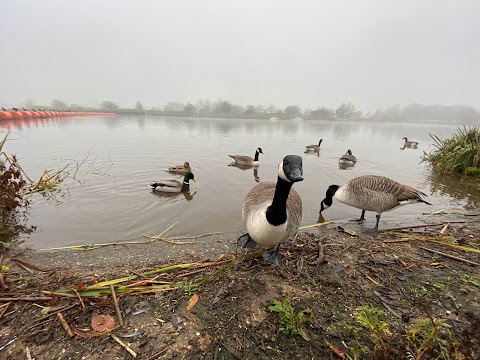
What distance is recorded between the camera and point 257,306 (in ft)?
10.1

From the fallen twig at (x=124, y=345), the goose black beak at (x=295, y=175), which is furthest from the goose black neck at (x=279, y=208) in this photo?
the fallen twig at (x=124, y=345)

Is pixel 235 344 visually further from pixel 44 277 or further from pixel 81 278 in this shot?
pixel 44 277

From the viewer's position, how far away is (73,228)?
6.57 metres

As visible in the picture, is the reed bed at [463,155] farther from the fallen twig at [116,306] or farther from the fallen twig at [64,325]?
the fallen twig at [64,325]

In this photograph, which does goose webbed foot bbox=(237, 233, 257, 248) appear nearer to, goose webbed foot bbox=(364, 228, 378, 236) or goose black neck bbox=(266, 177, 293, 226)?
goose black neck bbox=(266, 177, 293, 226)

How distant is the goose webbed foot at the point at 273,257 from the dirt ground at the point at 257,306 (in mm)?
122

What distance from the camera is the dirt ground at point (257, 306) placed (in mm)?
2510

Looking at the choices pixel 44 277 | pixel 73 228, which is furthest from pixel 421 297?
pixel 73 228

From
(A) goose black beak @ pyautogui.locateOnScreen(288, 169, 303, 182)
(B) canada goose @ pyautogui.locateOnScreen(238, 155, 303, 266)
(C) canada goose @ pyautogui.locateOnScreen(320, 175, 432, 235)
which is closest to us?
(A) goose black beak @ pyautogui.locateOnScreen(288, 169, 303, 182)

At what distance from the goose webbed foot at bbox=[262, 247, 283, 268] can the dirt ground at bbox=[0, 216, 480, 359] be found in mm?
122

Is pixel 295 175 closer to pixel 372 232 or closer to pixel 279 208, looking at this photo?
pixel 279 208

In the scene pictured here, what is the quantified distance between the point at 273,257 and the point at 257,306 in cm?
117

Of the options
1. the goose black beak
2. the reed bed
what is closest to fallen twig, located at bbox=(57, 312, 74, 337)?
the goose black beak

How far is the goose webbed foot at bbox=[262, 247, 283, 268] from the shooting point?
4.03m
